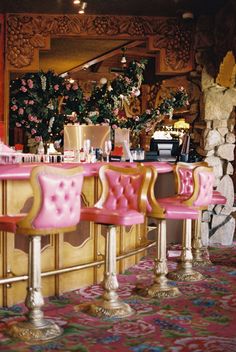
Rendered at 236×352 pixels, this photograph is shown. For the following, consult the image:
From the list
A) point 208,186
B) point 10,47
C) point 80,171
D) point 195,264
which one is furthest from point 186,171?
point 10,47

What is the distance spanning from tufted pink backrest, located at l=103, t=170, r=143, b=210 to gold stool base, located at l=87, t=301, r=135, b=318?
2.55ft

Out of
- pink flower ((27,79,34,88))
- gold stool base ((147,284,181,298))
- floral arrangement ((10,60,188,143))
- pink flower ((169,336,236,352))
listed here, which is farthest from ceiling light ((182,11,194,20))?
pink flower ((169,336,236,352))

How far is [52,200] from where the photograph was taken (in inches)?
155

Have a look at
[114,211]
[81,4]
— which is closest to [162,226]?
[114,211]

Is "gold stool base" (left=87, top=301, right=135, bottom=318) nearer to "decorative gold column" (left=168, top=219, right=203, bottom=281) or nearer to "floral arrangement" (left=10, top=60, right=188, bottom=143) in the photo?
"decorative gold column" (left=168, top=219, right=203, bottom=281)

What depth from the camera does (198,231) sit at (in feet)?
21.3

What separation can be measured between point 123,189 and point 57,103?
→ 4.18 metres

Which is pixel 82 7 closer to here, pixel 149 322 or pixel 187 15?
pixel 187 15

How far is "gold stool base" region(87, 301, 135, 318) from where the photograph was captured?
4445 mm

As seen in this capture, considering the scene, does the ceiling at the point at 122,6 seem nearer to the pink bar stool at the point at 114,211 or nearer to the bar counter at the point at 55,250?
the bar counter at the point at 55,250

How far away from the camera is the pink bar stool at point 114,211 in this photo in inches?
172

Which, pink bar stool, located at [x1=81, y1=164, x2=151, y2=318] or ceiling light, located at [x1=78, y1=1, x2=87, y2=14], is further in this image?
ceiling light, located at [x1=78, y1=1, x2=87, y2=14]

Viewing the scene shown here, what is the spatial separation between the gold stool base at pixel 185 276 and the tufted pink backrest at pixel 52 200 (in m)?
1.94

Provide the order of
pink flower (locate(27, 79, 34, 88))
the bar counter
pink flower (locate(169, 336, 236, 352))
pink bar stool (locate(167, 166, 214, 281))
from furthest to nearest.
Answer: pink flower (locate(27, 79, 34, 88)) < pink bar stool (locate(167, 166, 214, 281)) < the bar counter < pink flower (locate(169, 336, 236, 352))
